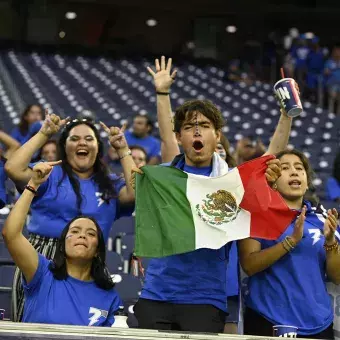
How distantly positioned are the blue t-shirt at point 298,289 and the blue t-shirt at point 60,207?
38.0 inches

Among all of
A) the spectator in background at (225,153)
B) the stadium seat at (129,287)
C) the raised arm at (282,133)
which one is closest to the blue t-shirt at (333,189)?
the stadium seat at (129,287)

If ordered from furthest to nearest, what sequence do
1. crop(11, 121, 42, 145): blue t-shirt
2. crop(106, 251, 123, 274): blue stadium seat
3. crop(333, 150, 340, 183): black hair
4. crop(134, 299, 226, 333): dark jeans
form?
crop(11, 121, 42, 145): blue t-shirt, crop(333, 150, 340, 183): black hair, crop(106, 251, 123, 274): blue stadium seat, crop(134, 299, 226, 333): dark jeans

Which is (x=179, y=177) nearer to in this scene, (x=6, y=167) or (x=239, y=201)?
(x=239, y=201)

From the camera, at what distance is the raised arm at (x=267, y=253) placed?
13.7 ft

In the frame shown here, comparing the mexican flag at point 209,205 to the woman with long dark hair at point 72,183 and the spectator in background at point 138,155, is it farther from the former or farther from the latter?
the spectator in background at point 138,155

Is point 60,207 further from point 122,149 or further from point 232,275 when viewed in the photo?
point 232,275

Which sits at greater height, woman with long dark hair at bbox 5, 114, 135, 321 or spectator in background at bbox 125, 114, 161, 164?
spectator in background at bbox 125, 114, 161, 164

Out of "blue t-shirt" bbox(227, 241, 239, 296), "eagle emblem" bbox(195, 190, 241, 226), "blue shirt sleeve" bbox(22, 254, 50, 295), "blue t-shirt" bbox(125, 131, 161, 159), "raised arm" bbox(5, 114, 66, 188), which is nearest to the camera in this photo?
"eagle emblem" bbox(195, 190, 241, 226)

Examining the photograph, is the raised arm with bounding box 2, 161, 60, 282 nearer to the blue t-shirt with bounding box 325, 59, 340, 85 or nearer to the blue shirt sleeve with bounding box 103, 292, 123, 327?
the blue shirt sleeve with bounding box 103, 292, 123, 327

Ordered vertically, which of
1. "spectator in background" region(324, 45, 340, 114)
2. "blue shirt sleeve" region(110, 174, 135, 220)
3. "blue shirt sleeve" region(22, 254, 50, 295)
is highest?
"spectator in background" region(324, 45, 340, 114)

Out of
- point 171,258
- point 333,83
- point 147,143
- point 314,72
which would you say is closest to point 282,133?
point 171,258

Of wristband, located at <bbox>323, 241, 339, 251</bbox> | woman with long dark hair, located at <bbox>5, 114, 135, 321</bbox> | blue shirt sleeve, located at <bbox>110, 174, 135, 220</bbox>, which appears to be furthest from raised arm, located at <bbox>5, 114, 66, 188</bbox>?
wristband, located at <bbox>323, 241, 339, 251</bbox>

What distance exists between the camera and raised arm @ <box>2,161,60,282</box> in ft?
13.6

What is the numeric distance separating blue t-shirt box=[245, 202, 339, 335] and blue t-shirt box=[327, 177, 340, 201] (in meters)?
4.55
